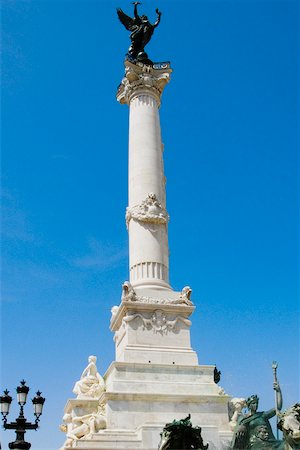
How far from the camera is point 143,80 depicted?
98.6 feet

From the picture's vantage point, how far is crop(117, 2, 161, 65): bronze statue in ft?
103

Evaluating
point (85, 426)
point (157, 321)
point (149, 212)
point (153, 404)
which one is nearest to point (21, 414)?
point (85, 426)

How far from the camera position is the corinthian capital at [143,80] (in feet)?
98.6

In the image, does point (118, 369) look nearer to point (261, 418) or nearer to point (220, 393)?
point (220, 393)

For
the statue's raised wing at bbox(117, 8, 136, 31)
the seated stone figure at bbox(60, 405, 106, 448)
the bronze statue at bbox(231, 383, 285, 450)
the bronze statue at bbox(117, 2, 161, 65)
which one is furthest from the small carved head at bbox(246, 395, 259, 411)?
the statue's raised wing at bbox(117, 8, 136, 31)

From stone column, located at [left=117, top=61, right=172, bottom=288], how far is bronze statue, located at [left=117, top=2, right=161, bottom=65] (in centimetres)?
114

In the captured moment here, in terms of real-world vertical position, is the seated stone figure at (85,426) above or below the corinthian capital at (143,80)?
below

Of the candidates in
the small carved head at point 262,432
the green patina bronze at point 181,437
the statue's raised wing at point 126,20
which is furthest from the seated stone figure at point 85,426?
the statue's raised wing at point 126,20

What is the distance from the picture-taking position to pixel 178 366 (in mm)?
23688

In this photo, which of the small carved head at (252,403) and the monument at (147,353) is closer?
the small carved head at (252,403)

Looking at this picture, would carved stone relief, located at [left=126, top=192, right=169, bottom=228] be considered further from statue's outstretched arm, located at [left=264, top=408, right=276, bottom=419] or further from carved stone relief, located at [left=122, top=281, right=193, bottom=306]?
statue's outstretched arm, located at [left=264, top=408, right=276, bottom=419]

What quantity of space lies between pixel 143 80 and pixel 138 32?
408cm

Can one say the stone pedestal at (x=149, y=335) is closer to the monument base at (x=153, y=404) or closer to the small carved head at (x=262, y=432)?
the monument base at (x=153, y=404)

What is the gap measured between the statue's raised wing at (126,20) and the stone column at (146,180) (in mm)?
3775
